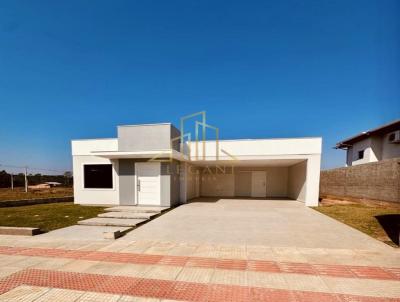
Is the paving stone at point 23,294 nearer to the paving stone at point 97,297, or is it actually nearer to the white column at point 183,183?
the paving stone at point 97,297

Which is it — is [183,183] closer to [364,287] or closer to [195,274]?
[195,274]

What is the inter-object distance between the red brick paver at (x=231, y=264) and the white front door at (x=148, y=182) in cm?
577

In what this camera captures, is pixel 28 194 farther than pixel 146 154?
Yes

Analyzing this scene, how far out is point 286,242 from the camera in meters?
5.35

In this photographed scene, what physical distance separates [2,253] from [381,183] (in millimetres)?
16221

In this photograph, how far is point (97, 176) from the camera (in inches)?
479

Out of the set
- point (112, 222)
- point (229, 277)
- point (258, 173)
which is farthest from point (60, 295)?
point (258, 173)

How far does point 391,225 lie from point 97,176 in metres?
14.2

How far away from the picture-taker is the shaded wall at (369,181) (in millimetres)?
10219

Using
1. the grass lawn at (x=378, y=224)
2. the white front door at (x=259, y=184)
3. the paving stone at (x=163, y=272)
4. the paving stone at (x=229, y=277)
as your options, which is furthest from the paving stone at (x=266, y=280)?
the white front door at (x=259, y=184)

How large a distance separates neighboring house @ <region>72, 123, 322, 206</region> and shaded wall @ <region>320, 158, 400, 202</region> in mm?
3292

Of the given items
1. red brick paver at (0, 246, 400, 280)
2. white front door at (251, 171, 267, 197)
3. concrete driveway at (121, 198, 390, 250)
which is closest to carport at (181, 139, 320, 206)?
white front door at (251, 171, 267, 197)

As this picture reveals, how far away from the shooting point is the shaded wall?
402 inches

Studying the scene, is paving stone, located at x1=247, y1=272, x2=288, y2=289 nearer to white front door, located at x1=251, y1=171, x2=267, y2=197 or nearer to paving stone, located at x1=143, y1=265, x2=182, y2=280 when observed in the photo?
paving stone, located at x1=143, y1=265, x2=182, y2=280
